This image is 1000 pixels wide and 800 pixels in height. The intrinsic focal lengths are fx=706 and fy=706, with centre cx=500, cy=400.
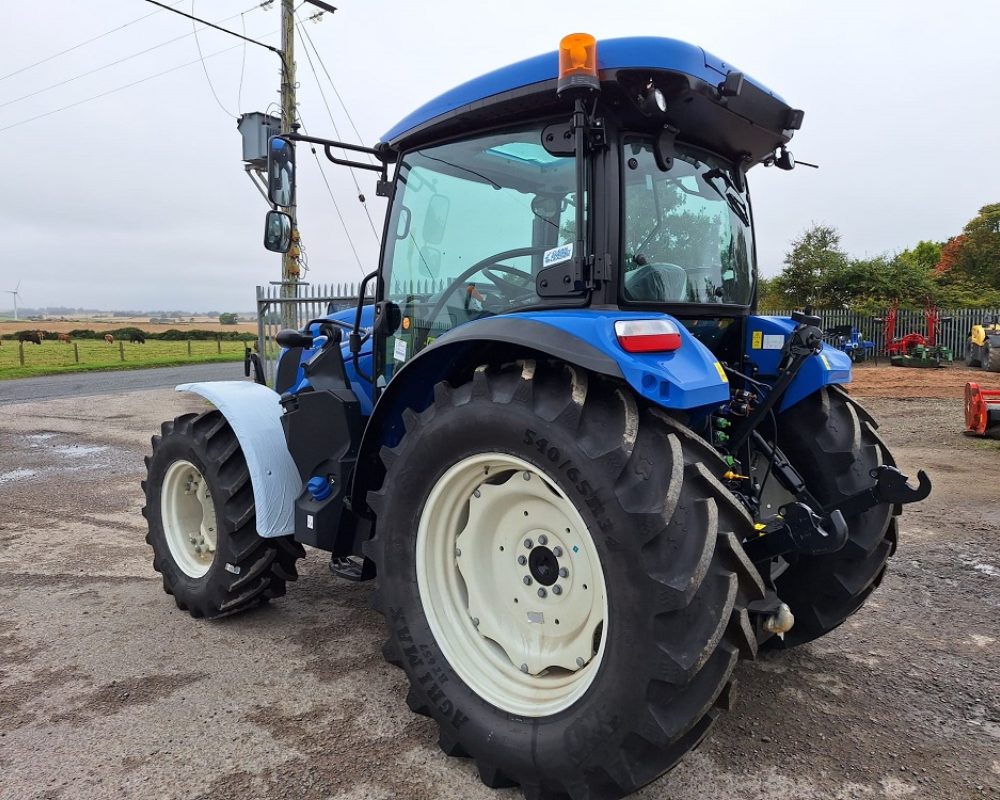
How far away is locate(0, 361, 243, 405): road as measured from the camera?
1527cm

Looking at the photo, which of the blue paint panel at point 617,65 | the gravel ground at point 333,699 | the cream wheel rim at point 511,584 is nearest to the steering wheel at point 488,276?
the blue paint panel at point 617,65

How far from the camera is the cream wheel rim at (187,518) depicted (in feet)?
12.3

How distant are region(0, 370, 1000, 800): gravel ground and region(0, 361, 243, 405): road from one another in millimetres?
12255

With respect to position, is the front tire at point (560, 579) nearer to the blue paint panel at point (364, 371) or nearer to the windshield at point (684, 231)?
the windshield at point (684, 231)

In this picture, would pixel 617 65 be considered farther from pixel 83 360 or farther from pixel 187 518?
pixel 83 360

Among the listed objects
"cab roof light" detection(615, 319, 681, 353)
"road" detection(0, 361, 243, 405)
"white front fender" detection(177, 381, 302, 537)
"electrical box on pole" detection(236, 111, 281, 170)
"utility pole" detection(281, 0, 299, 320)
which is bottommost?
"road" detection(0, 361, 243, 405)

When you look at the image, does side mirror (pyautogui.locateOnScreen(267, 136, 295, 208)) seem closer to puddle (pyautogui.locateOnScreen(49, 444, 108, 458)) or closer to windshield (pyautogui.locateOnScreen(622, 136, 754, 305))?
windshield (pyautogui.locateOnScreen(622, 136, 754, 305))

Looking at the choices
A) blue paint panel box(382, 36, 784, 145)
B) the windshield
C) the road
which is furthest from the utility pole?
the windshield

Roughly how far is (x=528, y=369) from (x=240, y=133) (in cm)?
678

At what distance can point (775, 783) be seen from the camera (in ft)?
7.43

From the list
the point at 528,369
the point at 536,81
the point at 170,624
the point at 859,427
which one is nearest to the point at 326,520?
the point at 170,624

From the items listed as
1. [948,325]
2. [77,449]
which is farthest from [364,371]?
[948,325]

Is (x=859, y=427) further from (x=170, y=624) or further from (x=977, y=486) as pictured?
(x=977, y=486)

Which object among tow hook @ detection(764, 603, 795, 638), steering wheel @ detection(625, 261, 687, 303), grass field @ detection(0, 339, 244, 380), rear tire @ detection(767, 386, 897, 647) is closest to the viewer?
tow hook @ detection(764, 603, 795, 638)
